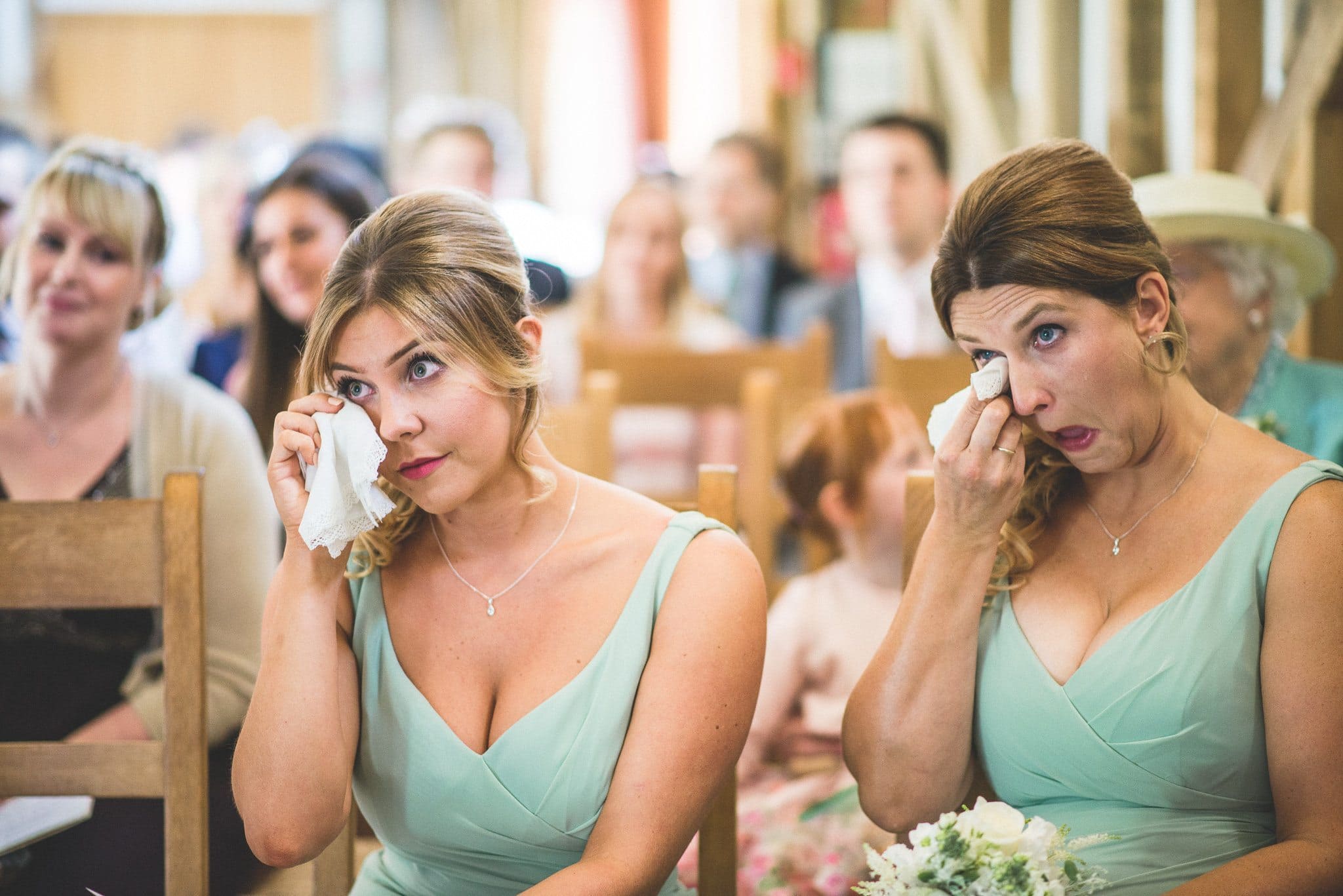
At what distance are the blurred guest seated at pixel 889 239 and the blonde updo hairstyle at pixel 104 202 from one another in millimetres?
2221

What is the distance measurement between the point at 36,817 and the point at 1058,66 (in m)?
3.91

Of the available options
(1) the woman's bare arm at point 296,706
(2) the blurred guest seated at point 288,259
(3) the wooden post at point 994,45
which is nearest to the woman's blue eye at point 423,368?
(1) the woman's bare arm at point 296,706

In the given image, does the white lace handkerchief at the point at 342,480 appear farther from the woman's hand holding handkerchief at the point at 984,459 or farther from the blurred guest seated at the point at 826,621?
the blurred guest seated at the point at 826,621

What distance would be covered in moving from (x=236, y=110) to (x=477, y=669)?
32.3 feet

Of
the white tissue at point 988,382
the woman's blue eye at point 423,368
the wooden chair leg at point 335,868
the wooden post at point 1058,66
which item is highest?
the wooden post at point 1058,66

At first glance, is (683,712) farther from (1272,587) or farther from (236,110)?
(236,110)

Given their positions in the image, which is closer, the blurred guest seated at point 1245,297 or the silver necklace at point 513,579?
the silver necklace at point 513,579

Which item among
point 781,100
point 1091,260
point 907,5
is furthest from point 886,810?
point 781,100

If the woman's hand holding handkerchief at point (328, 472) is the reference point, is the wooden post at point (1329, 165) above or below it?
above

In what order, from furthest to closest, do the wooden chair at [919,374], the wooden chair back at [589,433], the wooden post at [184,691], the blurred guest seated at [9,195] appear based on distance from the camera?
the blurred guest seated at [9,195], the wooden chair at [919,374], the wooden chair back at [589,433], the wooden post at [184,691]

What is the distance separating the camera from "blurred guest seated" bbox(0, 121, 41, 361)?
3.12m

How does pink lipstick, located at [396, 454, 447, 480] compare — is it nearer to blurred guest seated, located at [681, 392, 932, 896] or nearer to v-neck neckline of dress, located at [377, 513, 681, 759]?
v-neck neckline of dress, located at [377, 513, 681, 759]

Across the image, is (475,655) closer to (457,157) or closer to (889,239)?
(889,239)

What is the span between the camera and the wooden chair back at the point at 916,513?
1.54 m
